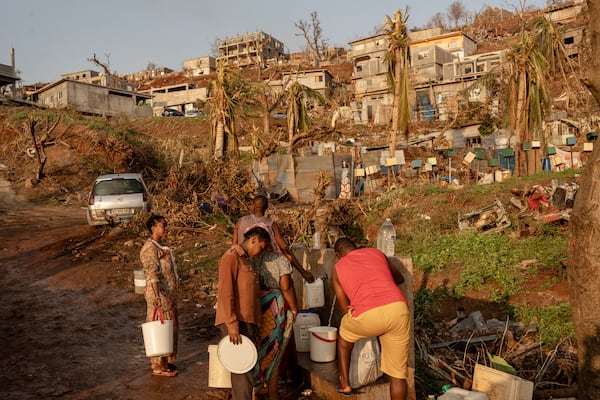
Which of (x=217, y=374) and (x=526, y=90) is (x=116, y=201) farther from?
(x=526, y=90)

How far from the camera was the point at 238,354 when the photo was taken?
4.20 meters

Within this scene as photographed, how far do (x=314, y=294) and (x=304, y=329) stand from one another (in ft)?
1.30

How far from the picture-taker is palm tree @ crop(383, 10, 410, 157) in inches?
746

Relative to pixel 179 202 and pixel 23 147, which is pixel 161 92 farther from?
pixel 179 202

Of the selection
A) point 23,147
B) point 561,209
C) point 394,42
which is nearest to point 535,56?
point 394,42

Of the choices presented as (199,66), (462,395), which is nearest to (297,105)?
(462,395)

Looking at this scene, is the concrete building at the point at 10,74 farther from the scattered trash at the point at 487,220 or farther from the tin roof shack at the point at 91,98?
the scattered trash at the point at 487,220

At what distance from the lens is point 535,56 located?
2131 cm

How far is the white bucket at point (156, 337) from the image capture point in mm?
5352

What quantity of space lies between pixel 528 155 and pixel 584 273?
19919mm

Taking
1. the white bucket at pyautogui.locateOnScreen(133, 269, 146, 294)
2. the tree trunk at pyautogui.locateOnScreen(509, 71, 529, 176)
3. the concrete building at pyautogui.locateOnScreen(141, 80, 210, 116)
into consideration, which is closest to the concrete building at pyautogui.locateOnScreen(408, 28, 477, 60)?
the concrete building at pyautogui.locateOnScreen(141, 80, 210, 116)

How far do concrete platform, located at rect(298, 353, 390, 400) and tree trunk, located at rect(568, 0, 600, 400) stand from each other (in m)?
1.65

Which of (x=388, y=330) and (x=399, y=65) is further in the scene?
(x=399, y=65)

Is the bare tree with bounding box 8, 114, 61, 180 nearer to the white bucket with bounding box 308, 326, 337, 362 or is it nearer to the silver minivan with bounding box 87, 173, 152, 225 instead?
the silver minivan with bounding box 87, 173, 152, 225
